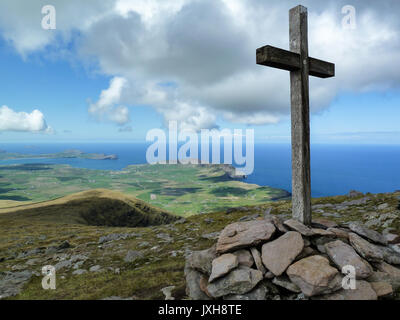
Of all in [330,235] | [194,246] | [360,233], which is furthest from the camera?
[194,246]

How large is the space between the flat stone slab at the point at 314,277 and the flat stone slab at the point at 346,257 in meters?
0.48

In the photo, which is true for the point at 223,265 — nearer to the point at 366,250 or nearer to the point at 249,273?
the point at 249,273

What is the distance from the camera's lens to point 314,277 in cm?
631

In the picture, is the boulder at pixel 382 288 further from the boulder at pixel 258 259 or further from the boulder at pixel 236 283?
the boulder at pixel 236 283

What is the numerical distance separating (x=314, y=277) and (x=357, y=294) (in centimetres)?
118

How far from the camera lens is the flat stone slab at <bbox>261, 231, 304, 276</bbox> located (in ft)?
22.6

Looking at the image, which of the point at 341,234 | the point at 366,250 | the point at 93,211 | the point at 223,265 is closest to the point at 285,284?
the point at 223,265

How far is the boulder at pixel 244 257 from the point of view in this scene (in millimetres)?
7195

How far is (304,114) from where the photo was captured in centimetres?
905

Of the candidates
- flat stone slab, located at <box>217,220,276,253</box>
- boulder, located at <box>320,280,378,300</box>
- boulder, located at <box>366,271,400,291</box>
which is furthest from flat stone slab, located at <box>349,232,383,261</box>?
flat stone slab, located at <box>217,220,276,253</box>

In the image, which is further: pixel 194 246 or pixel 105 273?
pixel 194 246
